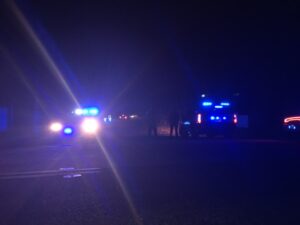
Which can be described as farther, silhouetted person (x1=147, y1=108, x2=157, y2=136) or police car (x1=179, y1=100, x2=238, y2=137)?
silhouetted person (x1=147, y1=108, x2=157, y2=136)

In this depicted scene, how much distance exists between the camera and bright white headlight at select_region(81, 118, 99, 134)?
32.6 m

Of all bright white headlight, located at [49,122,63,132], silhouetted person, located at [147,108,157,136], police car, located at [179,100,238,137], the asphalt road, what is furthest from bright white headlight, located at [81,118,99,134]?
the asphalt road

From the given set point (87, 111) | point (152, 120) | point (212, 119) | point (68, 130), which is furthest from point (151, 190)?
point (87, 111)

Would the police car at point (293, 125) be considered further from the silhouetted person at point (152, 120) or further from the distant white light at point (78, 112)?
the distant white light at point (78, 112)

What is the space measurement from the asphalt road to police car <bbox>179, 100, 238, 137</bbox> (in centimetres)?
1054

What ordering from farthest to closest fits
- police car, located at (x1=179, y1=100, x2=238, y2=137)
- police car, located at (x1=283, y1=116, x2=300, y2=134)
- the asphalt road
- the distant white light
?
1. the distant white light
2. police car, located at (x1=283, y1=116, x2=300, y2=134)
3. police car, located at (x1=179, y1=100, x2=238, y2=137)
4. the asphalt road

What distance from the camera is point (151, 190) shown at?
10.3m

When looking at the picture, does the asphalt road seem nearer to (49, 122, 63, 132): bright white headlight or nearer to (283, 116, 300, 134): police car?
(283, 116, 300, 134): police car

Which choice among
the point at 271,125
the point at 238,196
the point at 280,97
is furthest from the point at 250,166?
the point at 280,97

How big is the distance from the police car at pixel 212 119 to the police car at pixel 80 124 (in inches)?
313

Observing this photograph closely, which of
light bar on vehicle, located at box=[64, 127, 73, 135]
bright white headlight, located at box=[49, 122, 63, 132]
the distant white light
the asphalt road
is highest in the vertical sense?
the distant white light

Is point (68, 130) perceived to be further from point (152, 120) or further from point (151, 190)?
point (151, 190)

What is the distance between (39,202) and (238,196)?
160 inches

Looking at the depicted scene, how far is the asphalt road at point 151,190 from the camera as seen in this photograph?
25.9ft
